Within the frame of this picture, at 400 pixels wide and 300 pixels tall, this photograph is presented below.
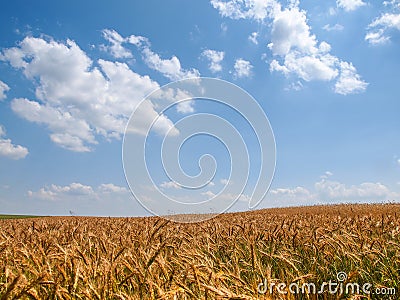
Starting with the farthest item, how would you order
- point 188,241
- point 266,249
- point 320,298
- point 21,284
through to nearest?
point 188,241, point 266,249, point 320,298, point 21,284

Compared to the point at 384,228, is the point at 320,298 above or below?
below

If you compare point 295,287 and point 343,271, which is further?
point 343,271

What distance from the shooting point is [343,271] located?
4742mm

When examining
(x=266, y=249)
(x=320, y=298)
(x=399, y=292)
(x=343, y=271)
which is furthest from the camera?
(x=266, y=249)

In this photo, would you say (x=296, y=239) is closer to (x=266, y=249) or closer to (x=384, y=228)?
(x=266, y=249)

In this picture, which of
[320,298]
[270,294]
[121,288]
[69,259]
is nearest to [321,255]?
[320,298]

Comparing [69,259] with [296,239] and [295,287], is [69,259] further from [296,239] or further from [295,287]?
[296,239]

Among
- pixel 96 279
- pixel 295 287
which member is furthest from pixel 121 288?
pixel 295 287

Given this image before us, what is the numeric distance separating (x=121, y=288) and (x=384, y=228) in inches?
240

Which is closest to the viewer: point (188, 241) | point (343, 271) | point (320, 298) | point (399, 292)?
point (399, 292)

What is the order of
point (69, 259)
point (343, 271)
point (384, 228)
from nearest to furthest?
point (69, 259) → point (343, 271) → point (384, 228)

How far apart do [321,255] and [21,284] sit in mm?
4165

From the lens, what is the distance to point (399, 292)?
157 inches

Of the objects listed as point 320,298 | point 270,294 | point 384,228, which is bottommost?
point 320,298
